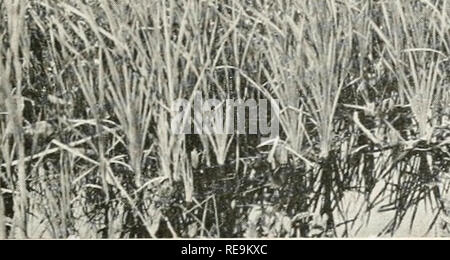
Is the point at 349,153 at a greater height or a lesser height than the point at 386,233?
greater

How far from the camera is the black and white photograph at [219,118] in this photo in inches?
37.4

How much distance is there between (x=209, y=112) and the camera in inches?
37.7

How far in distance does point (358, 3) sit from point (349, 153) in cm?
24

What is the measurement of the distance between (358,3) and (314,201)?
323mm

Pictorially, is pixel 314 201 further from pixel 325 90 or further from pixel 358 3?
pixel 358 3

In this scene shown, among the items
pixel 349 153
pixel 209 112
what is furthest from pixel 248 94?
pixel 349 153

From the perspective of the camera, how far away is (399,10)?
0.97 meters

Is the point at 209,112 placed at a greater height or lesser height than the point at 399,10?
lesser

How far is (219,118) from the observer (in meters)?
0.96

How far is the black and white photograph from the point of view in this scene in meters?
→ 0.95
